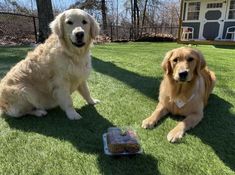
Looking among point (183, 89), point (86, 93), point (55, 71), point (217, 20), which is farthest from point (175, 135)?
point (217, 20)

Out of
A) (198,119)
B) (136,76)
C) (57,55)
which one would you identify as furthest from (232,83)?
→ (57,55)

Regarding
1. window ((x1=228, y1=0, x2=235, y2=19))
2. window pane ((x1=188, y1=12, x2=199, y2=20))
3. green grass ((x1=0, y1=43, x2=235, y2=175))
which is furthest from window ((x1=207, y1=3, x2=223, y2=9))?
green grass ((x1=0, y1=43, x2=235, y2=175))

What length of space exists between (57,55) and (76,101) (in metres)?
0.97

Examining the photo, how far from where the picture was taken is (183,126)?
289 cm

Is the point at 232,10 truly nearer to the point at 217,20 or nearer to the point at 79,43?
the point at 217,20

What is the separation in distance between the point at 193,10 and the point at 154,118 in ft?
49.3

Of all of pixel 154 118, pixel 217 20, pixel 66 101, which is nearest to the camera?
pixel 154 118

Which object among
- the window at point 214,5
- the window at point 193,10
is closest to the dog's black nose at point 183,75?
the window at point 214,5

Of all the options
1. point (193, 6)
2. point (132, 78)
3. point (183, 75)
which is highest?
point (193, 6)

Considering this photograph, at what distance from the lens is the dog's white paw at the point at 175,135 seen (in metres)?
2.69

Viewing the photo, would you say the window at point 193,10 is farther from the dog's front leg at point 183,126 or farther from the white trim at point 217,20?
the dog's front leg at point 183,126

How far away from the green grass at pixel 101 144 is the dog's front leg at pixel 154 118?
78mm

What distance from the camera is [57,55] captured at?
123 inches

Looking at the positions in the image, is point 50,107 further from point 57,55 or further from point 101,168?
point 101,168
